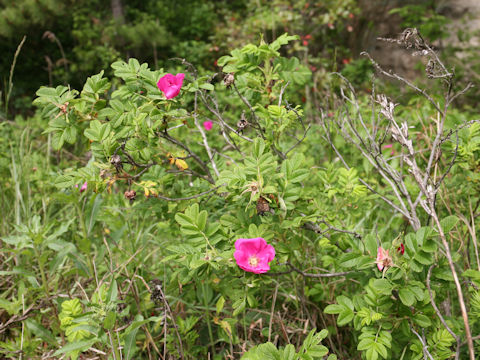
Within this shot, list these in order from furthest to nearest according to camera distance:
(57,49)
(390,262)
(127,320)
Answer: (57,49)
(127,320)
(390,262)

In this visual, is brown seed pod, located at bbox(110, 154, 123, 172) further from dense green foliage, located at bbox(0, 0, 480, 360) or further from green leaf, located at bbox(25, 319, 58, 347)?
green leaf, located at bbox(25, 319, 58, 347)

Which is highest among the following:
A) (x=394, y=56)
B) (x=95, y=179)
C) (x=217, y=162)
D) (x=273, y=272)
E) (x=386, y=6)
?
(x=95, y=179)

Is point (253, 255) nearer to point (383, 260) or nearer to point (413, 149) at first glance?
point (383, 260)

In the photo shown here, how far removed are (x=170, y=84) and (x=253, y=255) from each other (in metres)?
0.53

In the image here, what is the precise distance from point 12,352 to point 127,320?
36 cm

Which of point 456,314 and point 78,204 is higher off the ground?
point 78,204

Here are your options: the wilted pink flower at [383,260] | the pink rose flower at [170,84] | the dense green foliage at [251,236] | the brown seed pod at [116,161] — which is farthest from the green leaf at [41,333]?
the wilted pink flower at [383,260]

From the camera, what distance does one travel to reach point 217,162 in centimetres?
158

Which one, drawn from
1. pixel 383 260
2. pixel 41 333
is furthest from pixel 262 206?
pixel 41 333

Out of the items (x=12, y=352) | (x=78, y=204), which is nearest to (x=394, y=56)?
(x=78, y=204)

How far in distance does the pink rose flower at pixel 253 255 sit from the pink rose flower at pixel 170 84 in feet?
1.49

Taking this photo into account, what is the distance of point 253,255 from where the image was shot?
1.11 metres

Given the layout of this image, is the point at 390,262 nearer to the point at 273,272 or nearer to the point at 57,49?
the point at 273,272

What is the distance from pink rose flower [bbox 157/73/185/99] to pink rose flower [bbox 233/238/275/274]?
0.45 meters
